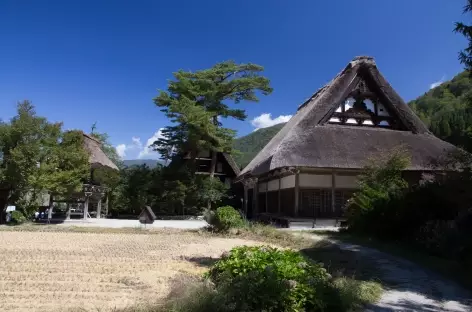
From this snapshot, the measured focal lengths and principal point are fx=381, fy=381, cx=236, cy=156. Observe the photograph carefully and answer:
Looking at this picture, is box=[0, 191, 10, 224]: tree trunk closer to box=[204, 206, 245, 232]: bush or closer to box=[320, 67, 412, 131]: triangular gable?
box=[204, 206, 245, 232]: bush

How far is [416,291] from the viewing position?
596 cm

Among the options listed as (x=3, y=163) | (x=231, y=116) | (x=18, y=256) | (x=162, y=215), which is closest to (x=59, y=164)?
(x=3, y=163)

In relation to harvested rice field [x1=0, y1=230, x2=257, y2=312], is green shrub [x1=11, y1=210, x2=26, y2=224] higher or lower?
higher

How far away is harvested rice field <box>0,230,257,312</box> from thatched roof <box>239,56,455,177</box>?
7.59 m

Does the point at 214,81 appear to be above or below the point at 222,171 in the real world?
above

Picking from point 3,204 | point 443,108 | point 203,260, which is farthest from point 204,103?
point 443,108

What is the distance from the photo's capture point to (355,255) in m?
8.95

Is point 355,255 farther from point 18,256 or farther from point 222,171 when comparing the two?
point 222,171

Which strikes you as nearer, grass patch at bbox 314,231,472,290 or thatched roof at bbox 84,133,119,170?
grass patch at bbox 314,231,472,290

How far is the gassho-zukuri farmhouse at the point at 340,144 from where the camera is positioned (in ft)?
59.3

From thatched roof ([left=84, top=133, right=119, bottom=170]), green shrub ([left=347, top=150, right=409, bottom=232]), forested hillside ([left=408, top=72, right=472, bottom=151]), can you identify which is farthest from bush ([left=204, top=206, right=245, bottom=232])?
forested hillside ([left=408, top=72, right=472, bottom=151])

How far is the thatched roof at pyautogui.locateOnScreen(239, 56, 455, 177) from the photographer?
17859 millimetres

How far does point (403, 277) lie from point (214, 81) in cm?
2413

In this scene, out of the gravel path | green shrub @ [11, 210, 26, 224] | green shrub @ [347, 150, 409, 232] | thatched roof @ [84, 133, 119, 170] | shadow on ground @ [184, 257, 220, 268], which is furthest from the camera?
thatched roof @ [84, 133, 119, 170]
